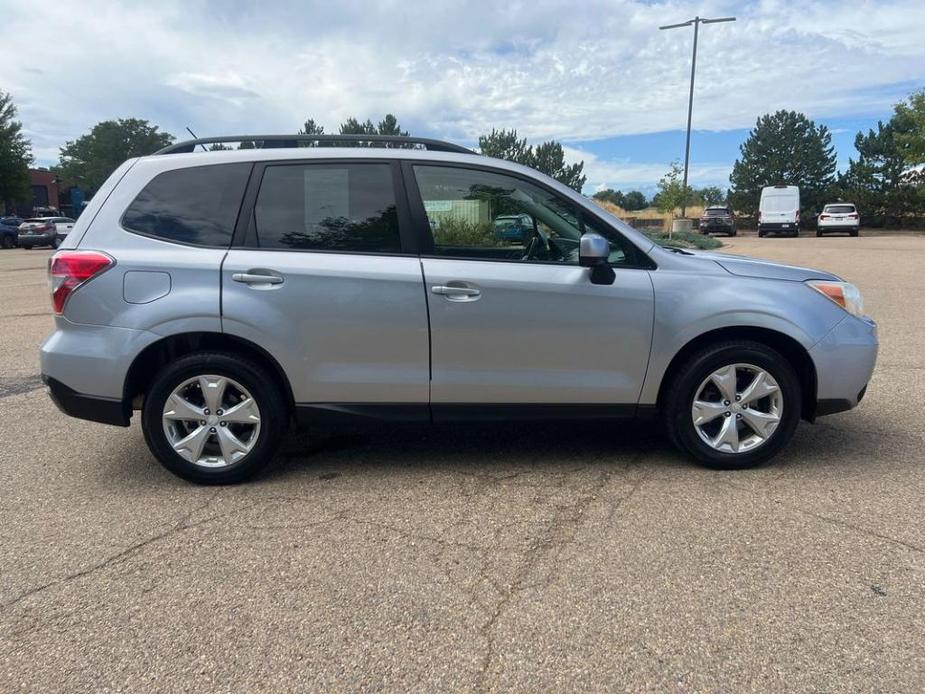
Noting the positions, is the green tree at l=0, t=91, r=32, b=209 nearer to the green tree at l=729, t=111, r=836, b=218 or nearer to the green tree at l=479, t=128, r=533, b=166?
the green tree at l=479, t=128, r=533, b=166

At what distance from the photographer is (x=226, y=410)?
12.6ft

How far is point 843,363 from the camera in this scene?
13.0ft

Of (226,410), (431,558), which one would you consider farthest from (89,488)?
(431,558)

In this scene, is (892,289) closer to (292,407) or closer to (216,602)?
(292,407)

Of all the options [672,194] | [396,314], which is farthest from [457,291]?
[672,194]

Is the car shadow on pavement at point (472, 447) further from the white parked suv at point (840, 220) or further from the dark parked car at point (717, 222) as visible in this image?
the white parked suv at point (840, 220)

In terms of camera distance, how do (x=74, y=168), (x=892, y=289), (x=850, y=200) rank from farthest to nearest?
(x=74, y=168)
(x=850, y=200)
(x=892, y=289)

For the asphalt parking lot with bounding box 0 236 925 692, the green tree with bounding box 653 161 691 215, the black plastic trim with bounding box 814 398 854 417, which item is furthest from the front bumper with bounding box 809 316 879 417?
Result: the green tree with bounding box 653 161 691 215

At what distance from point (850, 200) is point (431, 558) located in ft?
180

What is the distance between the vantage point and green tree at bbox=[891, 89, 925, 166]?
140ft

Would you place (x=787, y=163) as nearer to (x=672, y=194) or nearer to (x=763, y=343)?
(x=672, y=194)

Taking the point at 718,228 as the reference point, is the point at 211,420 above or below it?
below

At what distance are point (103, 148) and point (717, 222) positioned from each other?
293ft

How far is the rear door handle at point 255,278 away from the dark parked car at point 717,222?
1536 inches
